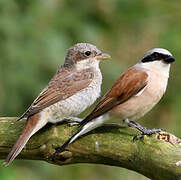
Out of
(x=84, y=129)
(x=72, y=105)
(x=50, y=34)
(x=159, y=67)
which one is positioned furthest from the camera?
(x=50, y=34)

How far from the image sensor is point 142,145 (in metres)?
3.91

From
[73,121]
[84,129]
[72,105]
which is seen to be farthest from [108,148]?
[72,105]

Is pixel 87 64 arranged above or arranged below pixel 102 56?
below

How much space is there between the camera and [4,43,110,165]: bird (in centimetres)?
453

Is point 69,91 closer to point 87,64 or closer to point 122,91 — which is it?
point 87,64

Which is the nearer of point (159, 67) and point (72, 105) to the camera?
point (159, 67)

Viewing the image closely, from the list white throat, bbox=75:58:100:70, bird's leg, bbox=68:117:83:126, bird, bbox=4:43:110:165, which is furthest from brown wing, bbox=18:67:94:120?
bird's leg, bbox=68:117:83:126

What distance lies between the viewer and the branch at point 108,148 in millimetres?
3730

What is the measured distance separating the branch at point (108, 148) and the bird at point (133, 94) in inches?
5.8

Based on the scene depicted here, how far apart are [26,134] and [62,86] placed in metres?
0.89

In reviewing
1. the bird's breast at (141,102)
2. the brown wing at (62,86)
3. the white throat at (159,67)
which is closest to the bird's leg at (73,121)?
the brown wing at (62,86)

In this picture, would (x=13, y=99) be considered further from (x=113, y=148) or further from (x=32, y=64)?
(x=113, y=148)

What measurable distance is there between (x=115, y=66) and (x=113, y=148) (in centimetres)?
198

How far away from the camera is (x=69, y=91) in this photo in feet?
16.2
